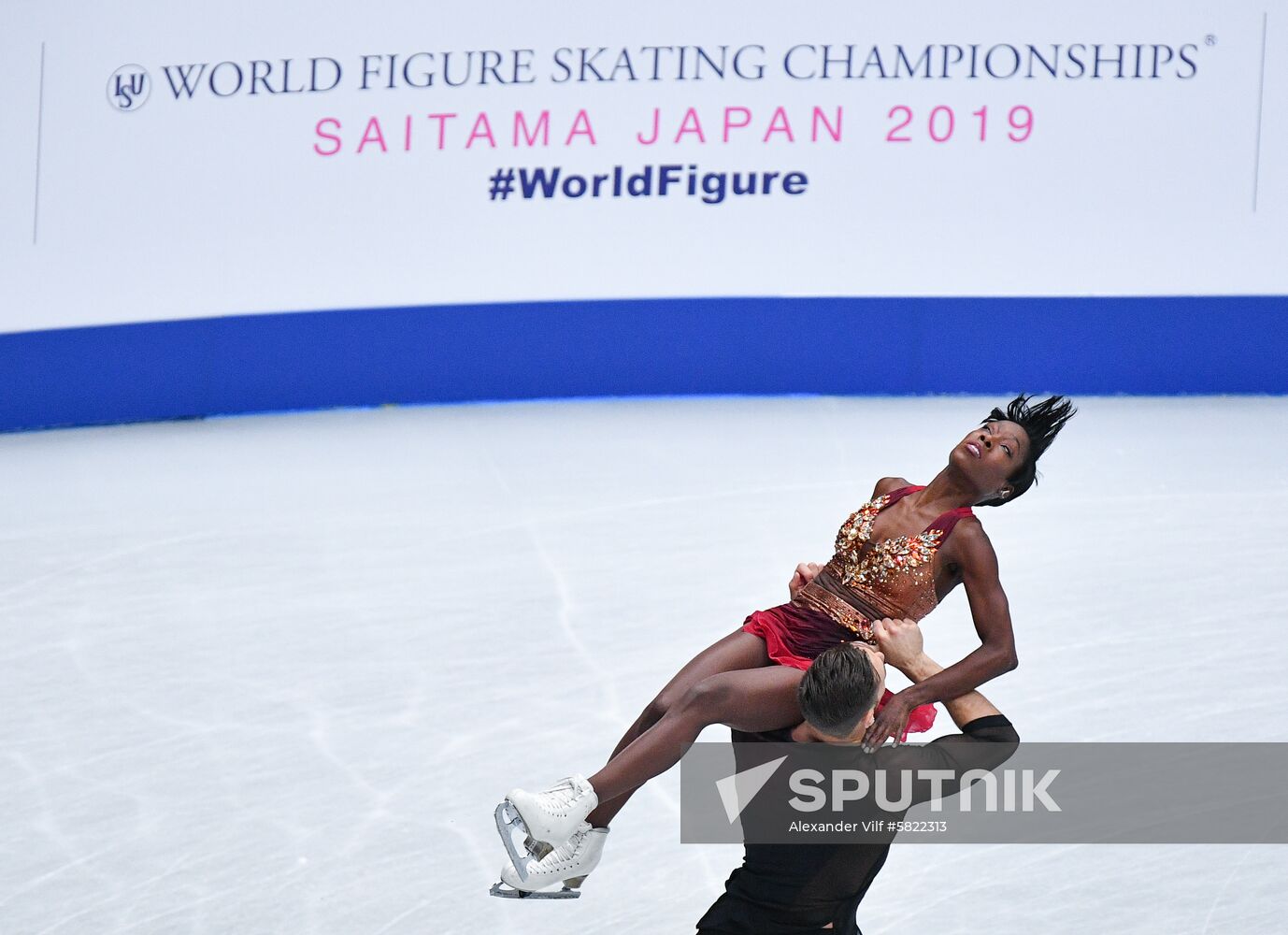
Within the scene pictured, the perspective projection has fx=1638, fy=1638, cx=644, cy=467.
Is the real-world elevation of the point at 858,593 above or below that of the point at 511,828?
above

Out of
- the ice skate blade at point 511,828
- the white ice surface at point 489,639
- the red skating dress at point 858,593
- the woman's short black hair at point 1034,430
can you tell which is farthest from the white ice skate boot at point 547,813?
the woman's short black hair at point 1034,430

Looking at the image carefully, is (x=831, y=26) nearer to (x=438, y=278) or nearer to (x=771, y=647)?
(x=438, y=278)

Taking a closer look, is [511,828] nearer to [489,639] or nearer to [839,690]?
[839,690]

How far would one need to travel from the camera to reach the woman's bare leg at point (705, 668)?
10.00 feet

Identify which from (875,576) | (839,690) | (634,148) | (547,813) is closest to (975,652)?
(839,690)

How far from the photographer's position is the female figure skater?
280 centimetres

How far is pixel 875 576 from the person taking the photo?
10.2 ft

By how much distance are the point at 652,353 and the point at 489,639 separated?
13.4 ft

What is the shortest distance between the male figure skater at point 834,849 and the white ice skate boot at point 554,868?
39 centimetres

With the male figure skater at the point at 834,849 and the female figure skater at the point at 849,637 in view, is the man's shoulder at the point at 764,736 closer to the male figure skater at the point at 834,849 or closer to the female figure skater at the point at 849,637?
the female figure skater at the point at 849,637

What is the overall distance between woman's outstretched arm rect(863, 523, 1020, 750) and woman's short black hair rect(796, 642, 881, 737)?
9 centimetres

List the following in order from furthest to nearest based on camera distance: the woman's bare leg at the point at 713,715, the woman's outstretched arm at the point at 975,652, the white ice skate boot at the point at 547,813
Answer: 1. the woman's bare leg at the point at 713,715
2. the white ice skate boot at the point at 547,813
3. the woman's outstretched arm at the point at 975,652

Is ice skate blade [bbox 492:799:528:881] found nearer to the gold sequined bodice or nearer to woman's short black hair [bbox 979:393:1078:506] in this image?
the gold sequined bodice

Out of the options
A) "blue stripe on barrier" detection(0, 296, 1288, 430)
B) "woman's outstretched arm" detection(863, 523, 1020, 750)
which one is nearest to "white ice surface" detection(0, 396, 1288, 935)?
"blue stripe on barrier" detection(0, 296, 1288, 430)
